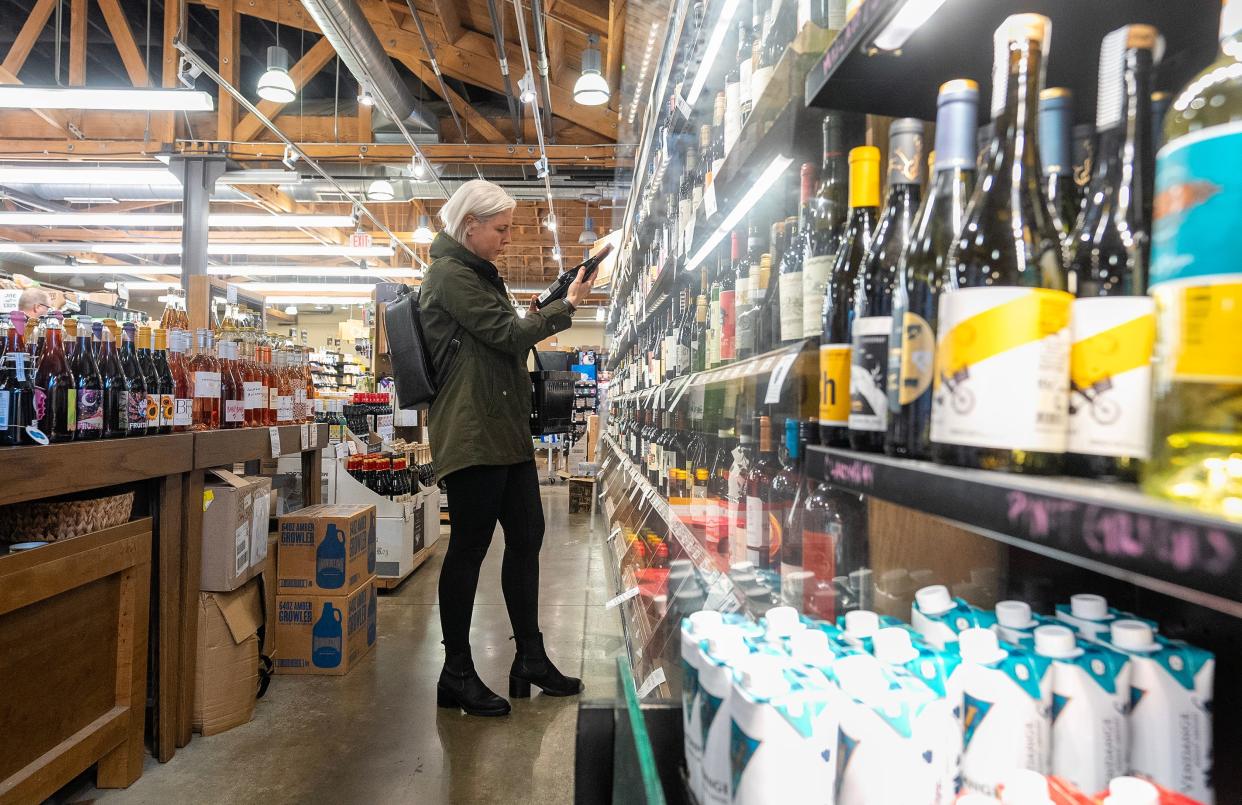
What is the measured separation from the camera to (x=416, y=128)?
837cm

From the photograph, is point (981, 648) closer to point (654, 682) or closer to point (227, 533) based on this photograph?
point (654, 682)

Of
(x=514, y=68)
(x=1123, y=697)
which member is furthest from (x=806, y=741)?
(x=514, y=68)

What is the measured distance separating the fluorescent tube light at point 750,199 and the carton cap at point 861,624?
75 centimetres

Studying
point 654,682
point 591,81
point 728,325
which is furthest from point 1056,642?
point 591,81

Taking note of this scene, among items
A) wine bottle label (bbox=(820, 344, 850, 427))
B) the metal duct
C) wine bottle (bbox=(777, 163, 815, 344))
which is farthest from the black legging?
the metal duct

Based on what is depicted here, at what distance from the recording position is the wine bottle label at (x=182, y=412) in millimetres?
2350

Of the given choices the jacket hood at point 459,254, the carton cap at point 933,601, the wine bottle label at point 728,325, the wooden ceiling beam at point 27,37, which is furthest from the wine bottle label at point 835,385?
the wooden ceiling beam at point 27,37

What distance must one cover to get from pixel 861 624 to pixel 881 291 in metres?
0.40

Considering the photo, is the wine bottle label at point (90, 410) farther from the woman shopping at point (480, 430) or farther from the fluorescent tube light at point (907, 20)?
the fluorescent tube light at point (907, 20)

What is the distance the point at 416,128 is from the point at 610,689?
8.52 metres

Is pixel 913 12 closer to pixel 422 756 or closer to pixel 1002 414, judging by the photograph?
pixel 1002 414

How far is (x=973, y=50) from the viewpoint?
2.56ft

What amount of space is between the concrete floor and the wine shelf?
1.19 metres

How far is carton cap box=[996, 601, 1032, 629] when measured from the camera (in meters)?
0.73
